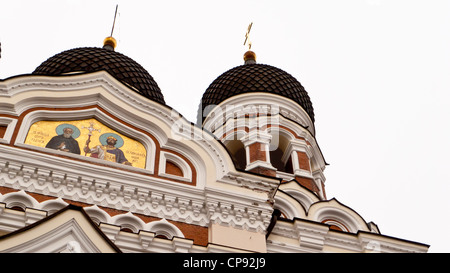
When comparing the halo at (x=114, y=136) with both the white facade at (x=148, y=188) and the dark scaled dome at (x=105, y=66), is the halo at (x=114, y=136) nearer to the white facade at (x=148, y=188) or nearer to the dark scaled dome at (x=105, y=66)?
the white facade at (x=148, y=188)

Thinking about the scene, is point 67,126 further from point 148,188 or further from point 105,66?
point 105,66

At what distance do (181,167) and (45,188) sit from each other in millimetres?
2427

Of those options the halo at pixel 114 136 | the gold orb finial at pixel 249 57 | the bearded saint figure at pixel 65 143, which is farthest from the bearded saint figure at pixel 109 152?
the gold orb finial at pixel 249 57

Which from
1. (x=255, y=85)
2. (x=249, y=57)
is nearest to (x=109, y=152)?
(x=255, y=85)

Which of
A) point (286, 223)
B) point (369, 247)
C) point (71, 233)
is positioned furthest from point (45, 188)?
point (369, 247)

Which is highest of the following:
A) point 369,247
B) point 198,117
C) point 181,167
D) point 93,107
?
point 198,117

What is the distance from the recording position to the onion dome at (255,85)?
18656mm

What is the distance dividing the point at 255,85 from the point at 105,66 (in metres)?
4.30

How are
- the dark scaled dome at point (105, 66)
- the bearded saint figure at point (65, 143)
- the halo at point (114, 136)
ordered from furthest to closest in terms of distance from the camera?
1. the dark scaled dome at point (105, 66)
2. the halo at point (114, 136)
3. the bearded saint figure at point (65, 143)

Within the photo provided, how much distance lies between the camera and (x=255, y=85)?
1859 centimetres

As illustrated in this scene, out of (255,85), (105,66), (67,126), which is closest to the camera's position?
(67,126)

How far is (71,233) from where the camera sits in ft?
24.6
